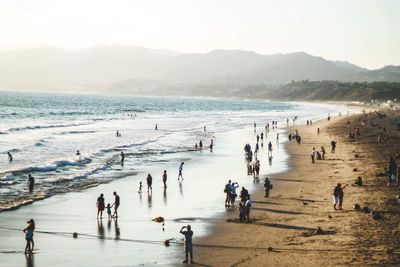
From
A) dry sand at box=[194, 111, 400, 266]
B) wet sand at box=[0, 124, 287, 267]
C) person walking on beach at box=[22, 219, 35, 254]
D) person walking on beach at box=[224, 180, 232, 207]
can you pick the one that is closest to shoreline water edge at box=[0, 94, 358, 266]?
wet sand at box=[0, 124, 287, 267]

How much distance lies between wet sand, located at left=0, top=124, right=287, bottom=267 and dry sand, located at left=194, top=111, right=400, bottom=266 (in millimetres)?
1521

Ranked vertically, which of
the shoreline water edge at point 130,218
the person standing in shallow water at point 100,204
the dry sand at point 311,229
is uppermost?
the person standing in shallow water at point 100,204

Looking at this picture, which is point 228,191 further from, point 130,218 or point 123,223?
point 123,223

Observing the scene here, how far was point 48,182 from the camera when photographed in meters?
32.7

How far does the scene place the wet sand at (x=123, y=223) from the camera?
1770 cm

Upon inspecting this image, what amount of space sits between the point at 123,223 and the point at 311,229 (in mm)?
8241

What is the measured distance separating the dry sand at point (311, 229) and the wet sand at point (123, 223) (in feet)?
4.99

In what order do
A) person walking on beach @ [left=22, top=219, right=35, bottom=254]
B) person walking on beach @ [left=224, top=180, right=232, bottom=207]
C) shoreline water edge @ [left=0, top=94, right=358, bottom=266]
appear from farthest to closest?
person walking on beach @ [left=224, top=180, right=232, bottom=207] → shoreline water edge @ [left=0, top=94, right=358, bottom=266] → person walking on beach @ [left=22, top=219, right=35, bottom=254]

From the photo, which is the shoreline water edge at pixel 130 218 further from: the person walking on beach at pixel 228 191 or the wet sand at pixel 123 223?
the person walking on beach at pixel 228 191

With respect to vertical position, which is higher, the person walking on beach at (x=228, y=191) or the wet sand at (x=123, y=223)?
the person walking on beach at (x=228, y=191)

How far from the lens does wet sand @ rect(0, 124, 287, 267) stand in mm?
17705

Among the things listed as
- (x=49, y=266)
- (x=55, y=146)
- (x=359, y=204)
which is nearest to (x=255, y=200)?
(x=359, y=204)

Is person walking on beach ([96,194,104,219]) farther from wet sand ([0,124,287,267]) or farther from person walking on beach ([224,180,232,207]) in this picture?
person walking on beach ([224,180,232,207])

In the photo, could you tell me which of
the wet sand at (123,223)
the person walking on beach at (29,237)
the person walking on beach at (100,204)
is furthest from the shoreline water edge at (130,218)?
the person walking on beach at (100,204)
